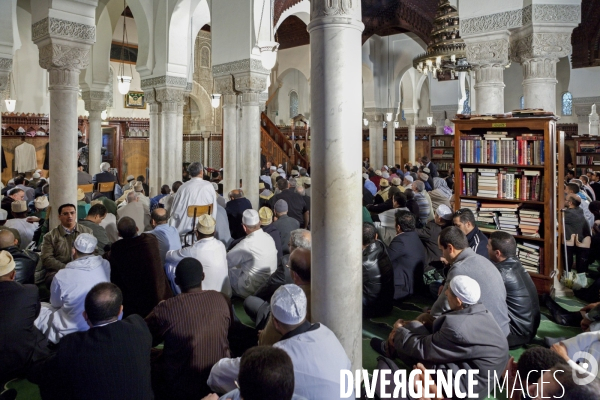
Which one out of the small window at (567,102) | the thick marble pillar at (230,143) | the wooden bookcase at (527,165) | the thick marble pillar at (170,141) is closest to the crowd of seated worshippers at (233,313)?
the wooden bookcase at (527,165)

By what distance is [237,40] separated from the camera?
793 centimetres

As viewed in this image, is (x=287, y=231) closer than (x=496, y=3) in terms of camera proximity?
Yes

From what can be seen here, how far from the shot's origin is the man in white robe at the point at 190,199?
5.61m

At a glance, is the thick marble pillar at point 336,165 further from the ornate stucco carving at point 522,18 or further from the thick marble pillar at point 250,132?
the thick marble pillar at point 250,132

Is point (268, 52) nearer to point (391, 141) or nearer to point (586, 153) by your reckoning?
point (586, 153)

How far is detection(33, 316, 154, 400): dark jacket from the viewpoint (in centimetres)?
202

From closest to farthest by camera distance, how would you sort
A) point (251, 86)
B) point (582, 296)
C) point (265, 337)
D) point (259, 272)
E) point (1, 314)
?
point (265, 337) → point (1, 314) → point (259, 272) → point (582, 296) → point (251, 86)

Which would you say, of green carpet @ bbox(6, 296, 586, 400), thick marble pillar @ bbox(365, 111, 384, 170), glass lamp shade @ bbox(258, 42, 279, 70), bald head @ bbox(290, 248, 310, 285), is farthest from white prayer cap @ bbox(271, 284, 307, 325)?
thick marble pillar @ bbox(365, 111, 384, 170)

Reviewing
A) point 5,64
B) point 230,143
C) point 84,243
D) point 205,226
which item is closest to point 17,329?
point 84,243

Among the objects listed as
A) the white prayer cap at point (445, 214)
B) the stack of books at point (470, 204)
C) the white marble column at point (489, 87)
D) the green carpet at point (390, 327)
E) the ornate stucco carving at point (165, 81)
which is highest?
the ornate stucco carving at point (165, 81)

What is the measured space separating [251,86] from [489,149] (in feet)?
13.6

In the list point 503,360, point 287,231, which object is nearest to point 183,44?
point 287,231

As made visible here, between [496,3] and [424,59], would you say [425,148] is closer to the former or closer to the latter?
[424,59]

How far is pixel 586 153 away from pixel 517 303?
1083 centimetres
